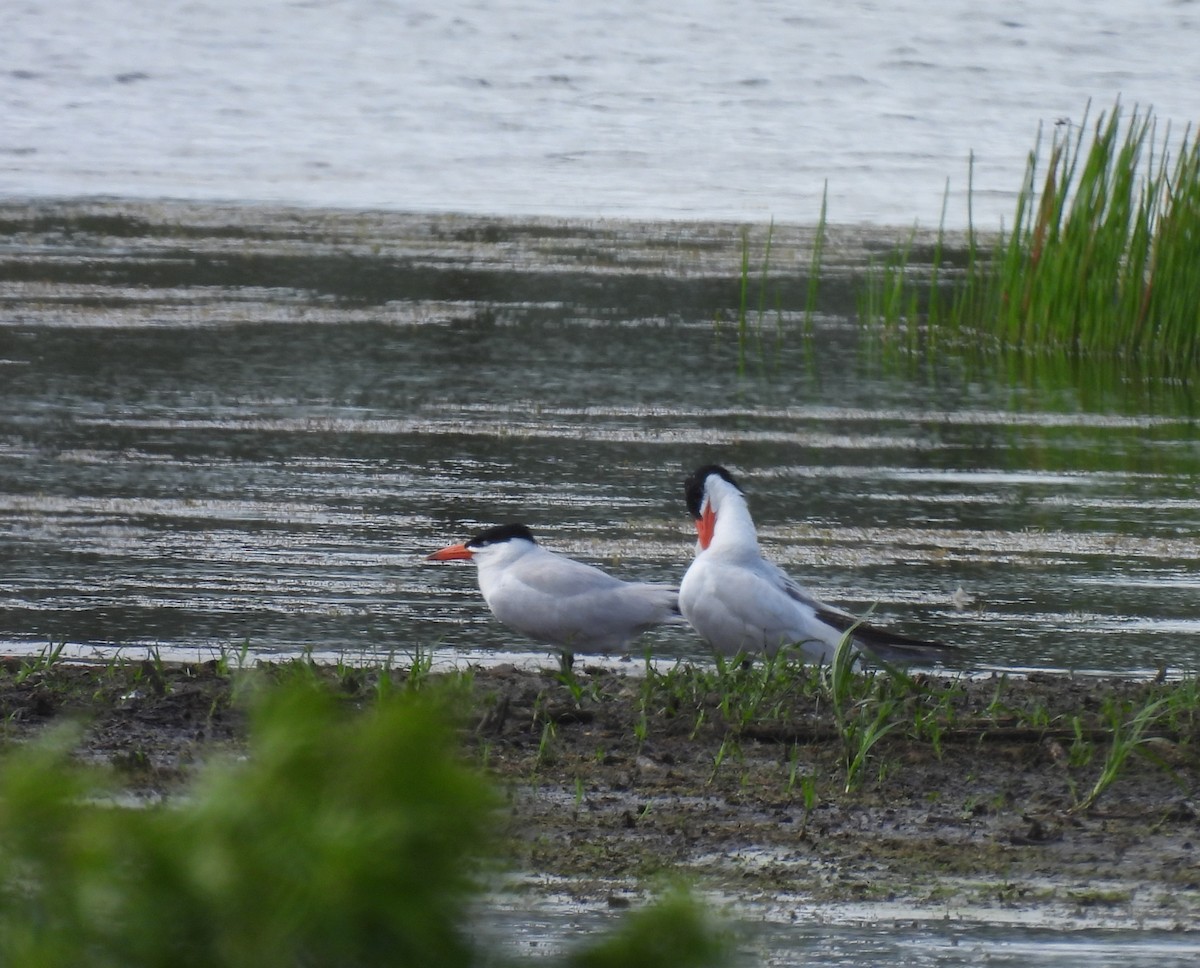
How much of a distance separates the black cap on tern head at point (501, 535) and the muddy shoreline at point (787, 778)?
88 cm

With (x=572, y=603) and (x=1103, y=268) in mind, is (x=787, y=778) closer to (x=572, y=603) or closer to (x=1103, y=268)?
(x=572, y=603)

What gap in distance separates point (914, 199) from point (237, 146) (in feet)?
30.5

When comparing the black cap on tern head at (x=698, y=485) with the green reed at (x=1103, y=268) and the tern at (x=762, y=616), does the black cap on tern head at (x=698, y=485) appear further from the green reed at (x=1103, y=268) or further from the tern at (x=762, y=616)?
the green reed at (x=1103, y=268)

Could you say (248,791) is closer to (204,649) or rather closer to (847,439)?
(204,649)

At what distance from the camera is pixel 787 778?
4.71 meters

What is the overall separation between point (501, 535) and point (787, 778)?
220 centimetres

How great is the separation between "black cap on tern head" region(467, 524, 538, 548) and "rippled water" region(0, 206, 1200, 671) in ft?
1.02

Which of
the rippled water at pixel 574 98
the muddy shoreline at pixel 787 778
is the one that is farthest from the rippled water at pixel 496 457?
the rippled water at pixel 574 98

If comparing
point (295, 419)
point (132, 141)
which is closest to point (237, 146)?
point (132, 141)

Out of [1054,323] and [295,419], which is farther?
[1054,323]

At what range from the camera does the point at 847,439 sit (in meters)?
10.6

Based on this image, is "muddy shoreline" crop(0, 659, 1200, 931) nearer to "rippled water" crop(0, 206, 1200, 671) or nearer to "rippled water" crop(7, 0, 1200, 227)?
"rippled water" crop(0, 206, 1200, 671)

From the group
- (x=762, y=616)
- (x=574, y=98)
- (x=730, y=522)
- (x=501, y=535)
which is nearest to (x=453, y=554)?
(x=501, y=535)

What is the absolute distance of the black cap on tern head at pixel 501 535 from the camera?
22.0 feet
